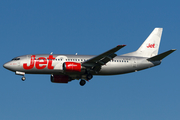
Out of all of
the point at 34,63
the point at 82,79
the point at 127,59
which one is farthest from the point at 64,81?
the point at 127,59

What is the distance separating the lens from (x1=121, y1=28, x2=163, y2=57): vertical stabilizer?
57.2m

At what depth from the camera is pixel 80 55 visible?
174ft

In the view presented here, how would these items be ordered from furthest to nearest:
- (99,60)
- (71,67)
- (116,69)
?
(116,69) → (99,60) → (71,67)

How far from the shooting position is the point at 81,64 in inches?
2024

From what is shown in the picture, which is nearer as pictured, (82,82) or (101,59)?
(101,59)

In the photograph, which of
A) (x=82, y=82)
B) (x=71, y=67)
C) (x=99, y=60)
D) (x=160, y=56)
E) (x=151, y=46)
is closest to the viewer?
(x=71, y=67)

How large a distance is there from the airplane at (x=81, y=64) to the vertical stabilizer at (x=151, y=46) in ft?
0.57

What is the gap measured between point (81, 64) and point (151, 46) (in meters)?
13.7

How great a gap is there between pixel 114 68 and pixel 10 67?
1570 cm

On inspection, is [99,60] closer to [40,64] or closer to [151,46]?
[40,64]

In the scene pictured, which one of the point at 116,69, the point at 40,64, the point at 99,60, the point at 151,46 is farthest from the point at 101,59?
the point at 151,46

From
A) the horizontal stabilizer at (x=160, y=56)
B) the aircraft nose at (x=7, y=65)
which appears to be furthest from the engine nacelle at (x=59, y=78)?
the horizontal stabilizer at (x=160, y=56)

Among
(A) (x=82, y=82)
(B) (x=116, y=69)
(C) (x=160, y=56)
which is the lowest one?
(A) (x=82, y=82)

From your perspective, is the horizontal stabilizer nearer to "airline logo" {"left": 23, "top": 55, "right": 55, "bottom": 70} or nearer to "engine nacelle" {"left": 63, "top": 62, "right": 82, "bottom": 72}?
"engine nacelle" {"left": 63, "top": 62, "right": 82, "bottom": 72}
